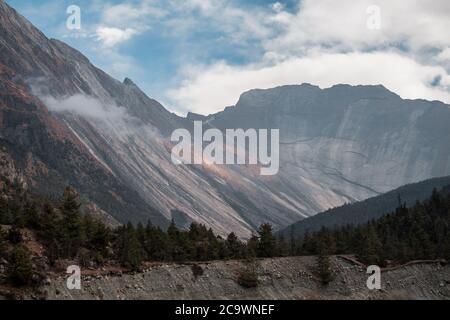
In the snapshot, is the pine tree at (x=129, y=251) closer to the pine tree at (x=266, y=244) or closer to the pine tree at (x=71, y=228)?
the pine tree at (x=71, y=228)

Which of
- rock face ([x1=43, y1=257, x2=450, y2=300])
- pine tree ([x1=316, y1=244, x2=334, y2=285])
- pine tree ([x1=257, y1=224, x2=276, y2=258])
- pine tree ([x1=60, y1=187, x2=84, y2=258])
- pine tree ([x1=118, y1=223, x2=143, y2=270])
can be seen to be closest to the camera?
rock face ([x1=43, y1=257, x2=450, y2=300])

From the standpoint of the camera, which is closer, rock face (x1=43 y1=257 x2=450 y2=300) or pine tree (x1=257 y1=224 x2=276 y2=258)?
rock face (x1=43 y1=257 x2=450 y2=300)

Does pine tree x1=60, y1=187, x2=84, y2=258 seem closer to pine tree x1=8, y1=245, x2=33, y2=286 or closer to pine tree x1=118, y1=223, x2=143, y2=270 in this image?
pine tree x1=118, y1=223, x2=143, y2=270

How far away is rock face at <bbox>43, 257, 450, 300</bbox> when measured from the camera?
75.7 meters

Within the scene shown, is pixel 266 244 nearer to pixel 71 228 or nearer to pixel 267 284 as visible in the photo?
pixel 267 284

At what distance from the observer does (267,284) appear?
89.4 metres

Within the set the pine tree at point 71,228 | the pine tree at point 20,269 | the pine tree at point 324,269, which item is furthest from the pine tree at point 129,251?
the pine tree at point 324,269

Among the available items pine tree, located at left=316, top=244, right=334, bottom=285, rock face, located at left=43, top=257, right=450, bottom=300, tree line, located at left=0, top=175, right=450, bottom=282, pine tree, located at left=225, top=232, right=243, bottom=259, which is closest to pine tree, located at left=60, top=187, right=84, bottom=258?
tree line, located at left=0, top=175, right=450, bottom=282

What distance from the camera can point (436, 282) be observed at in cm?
10169

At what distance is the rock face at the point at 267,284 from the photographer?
7569cm

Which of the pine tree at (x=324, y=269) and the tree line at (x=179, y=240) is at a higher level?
the tree line at (x=179, y=240)

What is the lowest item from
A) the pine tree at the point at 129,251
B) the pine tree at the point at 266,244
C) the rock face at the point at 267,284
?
the rock face at the point at 267,284

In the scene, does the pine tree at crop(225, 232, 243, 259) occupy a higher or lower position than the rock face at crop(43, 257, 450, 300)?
higher

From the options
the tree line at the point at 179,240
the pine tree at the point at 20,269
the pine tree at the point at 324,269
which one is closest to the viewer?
the pine tree at the point at 20,269
